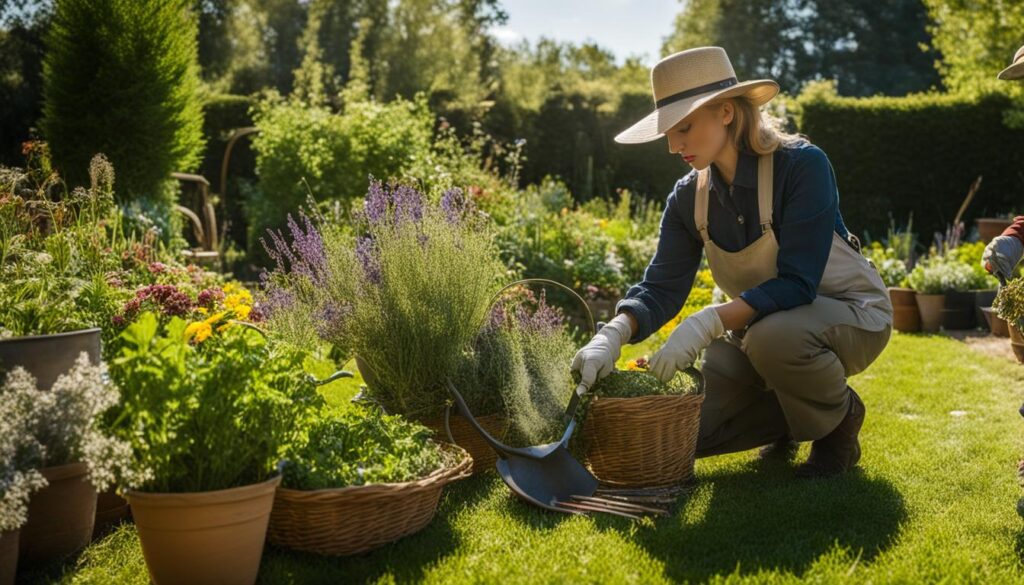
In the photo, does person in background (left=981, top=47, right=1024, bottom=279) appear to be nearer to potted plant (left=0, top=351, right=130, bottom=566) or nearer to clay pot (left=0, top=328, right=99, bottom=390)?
potted plant (left=0, top=351, right=130, bottom=566)

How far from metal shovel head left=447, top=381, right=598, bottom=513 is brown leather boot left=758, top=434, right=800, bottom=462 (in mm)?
811

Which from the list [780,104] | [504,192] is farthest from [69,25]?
[780,104]

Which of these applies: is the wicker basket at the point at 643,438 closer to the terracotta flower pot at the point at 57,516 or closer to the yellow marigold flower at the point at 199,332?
the yellow marigold flower at the point at 199,332

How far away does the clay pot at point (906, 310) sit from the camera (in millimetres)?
6738

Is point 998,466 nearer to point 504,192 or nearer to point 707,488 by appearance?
point 707,488

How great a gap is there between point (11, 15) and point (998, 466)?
1203 cm

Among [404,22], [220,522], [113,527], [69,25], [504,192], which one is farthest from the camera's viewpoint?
[404,22]

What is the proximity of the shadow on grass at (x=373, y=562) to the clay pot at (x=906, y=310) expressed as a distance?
5.18 m

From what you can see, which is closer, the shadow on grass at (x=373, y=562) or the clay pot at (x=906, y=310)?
the shadow on grass at (x=373, y=562)

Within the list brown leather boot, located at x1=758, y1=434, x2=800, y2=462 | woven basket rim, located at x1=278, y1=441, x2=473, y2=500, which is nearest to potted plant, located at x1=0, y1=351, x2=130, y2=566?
woven basket rim, located at x1=278, y1=441, x2=473, y2=500

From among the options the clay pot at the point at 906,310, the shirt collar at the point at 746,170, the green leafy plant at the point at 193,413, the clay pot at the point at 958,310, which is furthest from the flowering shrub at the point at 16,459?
the clay pot at the point at 958,310

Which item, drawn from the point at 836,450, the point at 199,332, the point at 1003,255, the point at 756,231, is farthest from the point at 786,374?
the point at 199,332

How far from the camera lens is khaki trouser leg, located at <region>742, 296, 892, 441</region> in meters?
2.85

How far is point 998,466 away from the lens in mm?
3094
